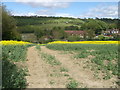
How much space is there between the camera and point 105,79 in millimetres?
5730

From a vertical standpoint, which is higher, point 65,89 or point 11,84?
point 11,84

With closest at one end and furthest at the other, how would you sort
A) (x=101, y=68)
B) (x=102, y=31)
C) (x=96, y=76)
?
(x=96, y=76)
(x=101, y=68)
(x=102, y=31)

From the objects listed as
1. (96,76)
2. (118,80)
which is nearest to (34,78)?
(96,76)

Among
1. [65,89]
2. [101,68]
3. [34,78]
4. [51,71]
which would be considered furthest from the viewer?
[101,68]

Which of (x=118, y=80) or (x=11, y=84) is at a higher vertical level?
(x=11, y=84)

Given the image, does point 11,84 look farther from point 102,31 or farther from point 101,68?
point 102,31

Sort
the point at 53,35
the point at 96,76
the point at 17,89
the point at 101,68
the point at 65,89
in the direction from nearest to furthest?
the point at 17,89 → the point at 65,89 → the point at 96,76 → the point at 101,68 → the point at 53,35

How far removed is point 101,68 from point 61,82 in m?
2.45

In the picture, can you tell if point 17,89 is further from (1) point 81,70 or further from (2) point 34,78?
(1) point 81,70

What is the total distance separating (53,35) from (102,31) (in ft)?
73.4

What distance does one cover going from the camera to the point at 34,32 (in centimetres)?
6169

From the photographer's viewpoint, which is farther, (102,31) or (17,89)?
(102,31)

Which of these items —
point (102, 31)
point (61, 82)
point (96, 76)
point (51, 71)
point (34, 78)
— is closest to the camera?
point (61, 82)

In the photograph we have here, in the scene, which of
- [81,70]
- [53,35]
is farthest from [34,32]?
[81,70]
